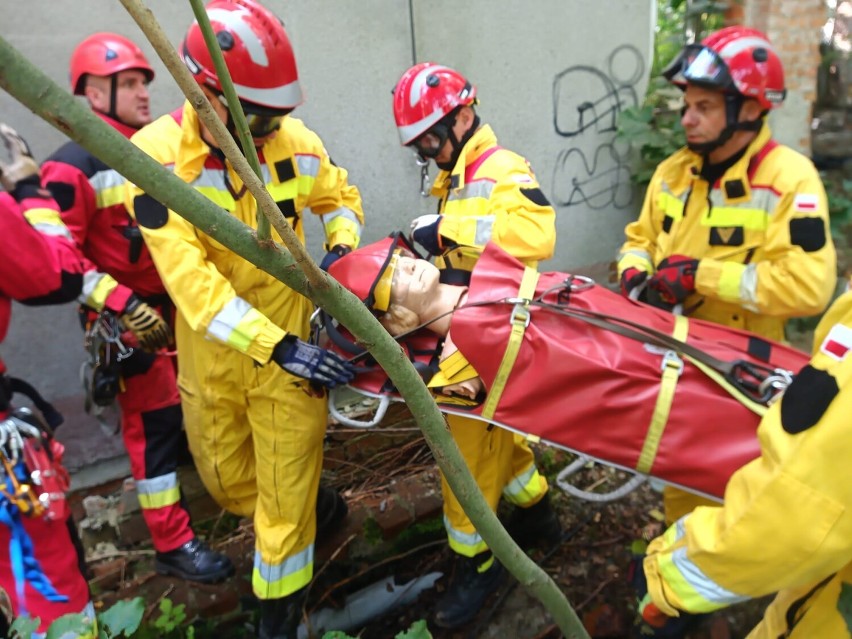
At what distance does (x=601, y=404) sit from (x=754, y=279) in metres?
1.24

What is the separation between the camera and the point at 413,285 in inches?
84.6

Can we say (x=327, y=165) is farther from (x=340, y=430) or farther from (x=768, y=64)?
(x=768, y=64)

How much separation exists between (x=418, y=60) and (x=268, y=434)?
2.71m

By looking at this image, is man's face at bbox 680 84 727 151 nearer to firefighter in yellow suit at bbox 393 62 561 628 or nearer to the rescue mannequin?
firefighter in yellow suit at bbox 393 62 561 628

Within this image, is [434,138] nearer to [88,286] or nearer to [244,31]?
[244,31]

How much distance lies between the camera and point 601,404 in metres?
1.77

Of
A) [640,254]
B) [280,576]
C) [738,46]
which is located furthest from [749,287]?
[280,576]

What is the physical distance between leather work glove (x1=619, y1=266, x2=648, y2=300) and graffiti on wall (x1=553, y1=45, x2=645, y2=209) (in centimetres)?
181

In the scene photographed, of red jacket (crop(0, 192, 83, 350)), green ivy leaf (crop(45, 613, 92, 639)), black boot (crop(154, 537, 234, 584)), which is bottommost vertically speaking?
→ black boot (crop(154, 537, 234, 584))

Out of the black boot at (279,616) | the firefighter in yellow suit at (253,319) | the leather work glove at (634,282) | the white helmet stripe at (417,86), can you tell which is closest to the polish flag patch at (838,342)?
the firefighter in yellow suit at (253,319)

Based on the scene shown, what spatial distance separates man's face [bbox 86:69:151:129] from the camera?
2686mm

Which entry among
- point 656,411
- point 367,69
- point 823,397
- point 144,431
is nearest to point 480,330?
point 656,411

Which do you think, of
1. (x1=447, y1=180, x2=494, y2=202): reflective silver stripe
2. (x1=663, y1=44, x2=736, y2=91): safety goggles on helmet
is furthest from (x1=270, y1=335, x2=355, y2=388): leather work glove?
(x1=663, y1=44, x2=736, y2=91): safety goggles on helmet

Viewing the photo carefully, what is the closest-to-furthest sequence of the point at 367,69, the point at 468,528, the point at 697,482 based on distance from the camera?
the point at 697,482 → the point at 468,528 → the point at 367,69
